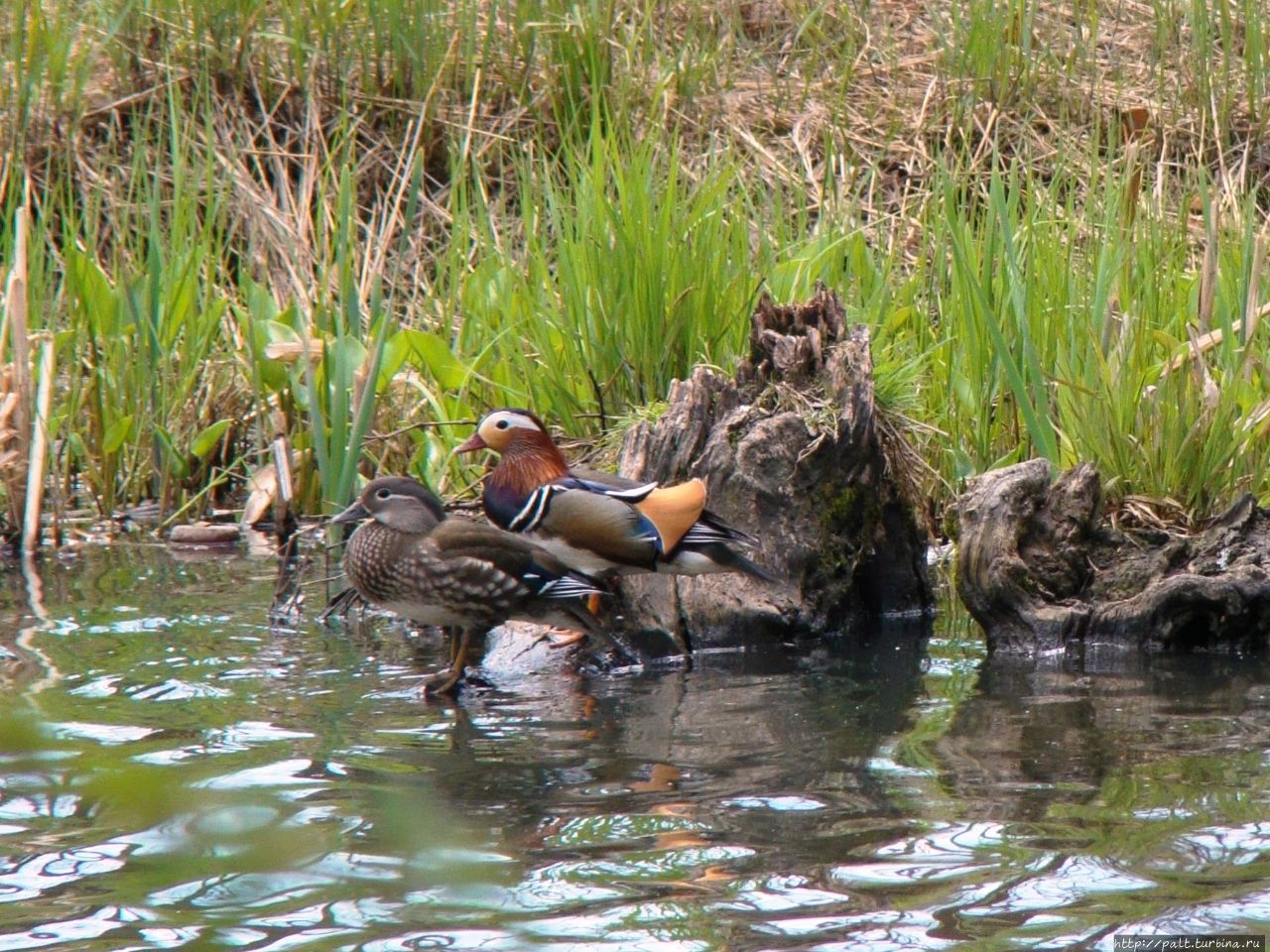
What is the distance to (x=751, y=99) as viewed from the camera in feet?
29.6

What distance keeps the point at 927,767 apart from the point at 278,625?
218cm

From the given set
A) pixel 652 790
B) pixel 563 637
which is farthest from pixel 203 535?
pixel 652 790

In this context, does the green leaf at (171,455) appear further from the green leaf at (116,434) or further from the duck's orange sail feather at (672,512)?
the duck's orange sail feather at (672,512)

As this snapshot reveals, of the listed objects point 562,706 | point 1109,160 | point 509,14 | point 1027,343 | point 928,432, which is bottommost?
point 562,706

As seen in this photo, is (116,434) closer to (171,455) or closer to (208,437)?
(171,455)

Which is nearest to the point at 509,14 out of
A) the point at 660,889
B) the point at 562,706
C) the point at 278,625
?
the point at 278,625

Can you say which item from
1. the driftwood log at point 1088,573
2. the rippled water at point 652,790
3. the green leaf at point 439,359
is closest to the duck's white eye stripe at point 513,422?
the rippled water at point 652,790

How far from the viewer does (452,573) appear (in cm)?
402

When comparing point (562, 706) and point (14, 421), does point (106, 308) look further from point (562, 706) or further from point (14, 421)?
point (562, 706)

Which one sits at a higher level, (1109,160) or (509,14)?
(509,14)

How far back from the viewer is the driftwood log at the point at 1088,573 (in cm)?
412

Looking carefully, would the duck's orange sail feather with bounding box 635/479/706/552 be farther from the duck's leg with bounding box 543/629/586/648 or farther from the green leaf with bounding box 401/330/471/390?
the green leaf with bounding box 401/330/471/390

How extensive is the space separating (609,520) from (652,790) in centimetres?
130

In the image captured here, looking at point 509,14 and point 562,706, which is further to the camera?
point 509,14
